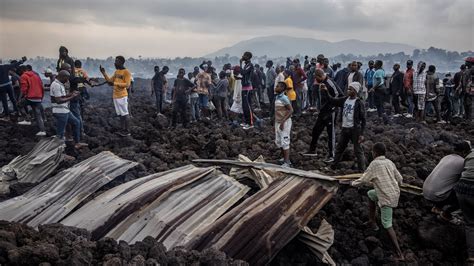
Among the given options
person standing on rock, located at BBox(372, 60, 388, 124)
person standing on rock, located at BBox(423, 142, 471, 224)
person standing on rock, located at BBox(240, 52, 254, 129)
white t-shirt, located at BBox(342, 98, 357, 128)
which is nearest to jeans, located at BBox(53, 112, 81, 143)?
person standing on rock, located at BBox(240, 52, 254, 129)

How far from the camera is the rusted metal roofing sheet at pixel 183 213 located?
15.6ft

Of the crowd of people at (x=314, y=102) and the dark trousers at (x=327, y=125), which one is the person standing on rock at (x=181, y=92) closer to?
the crowd of people at (x=314, y=102)

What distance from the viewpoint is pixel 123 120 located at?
10.5 metres

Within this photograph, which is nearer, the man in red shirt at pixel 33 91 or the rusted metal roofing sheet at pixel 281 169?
the rusted metal roofing sheet at pixel 281 169

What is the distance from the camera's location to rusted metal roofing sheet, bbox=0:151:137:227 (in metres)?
5.36

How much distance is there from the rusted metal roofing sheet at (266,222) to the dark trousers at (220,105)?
812 centimetres

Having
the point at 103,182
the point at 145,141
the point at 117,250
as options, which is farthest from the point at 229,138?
the point at 117,250

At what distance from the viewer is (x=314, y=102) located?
14672mm

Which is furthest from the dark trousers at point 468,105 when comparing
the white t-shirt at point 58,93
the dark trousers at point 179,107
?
the white t-shirt at point 58,93

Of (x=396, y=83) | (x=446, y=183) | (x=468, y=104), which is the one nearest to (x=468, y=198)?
(x=446, y=183)

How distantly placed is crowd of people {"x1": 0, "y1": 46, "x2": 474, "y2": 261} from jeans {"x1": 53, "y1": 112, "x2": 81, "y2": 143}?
0.07ft

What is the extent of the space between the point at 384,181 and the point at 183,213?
2.46m

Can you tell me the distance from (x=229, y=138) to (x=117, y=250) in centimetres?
644

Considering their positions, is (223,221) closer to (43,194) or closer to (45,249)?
(45,249)
